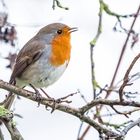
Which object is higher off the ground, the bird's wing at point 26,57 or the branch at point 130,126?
the bird's wing at point 26,57

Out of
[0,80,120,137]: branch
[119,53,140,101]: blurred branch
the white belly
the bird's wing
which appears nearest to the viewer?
[119,53,140,101]: blurred branch

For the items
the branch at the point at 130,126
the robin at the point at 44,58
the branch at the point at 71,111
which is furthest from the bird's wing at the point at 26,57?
the branch at the point at 130,126

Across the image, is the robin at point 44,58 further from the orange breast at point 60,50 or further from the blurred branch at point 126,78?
the blurred branch at point 126,78

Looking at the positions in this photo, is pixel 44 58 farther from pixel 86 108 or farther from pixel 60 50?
pixel 86 108

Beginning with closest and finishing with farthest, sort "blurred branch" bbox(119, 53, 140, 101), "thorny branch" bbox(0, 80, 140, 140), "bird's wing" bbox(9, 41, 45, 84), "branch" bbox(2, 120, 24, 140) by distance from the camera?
"blurred branch" bbox(119, 53, 140, 101) < "thorny branch" bbox(0, 80, 140, 140) < "branch" bbox(2, 120, 24, 140) < "bird's wing" bbox(9, 41, 45, 84)

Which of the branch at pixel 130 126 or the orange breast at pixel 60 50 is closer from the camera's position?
the branch at pixel 130 126

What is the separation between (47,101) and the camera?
10.3ft

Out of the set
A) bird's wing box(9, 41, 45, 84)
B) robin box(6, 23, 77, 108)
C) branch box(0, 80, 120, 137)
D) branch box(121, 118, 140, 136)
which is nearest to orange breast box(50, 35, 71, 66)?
robin box(6, 23, 77, 108)

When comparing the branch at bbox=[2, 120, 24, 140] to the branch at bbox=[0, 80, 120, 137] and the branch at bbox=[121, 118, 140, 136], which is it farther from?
the branch at bbox=[121, 118, 140, 136]

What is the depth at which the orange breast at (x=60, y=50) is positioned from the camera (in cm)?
415

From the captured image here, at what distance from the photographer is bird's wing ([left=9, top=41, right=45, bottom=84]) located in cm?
418

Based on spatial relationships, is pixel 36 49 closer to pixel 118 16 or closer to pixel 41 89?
pixel 41 89

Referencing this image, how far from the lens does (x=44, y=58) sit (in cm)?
421

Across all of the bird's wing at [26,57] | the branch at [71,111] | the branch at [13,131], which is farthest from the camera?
the bird's wing at [26,57]
